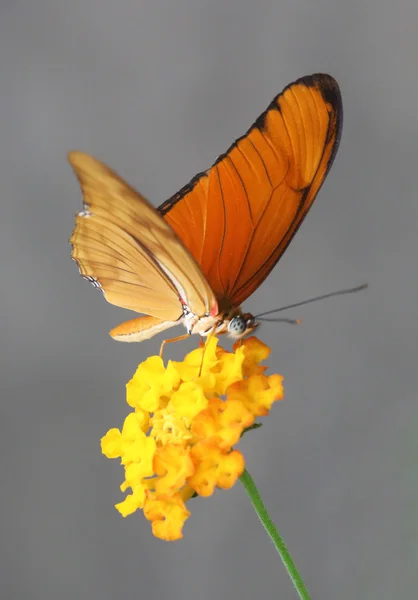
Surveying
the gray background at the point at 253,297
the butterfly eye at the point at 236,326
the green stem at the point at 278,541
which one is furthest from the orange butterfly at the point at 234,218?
the gray background at the point at 253,297

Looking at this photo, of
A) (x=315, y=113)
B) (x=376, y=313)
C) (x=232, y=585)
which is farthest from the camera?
(x=376, y=313)

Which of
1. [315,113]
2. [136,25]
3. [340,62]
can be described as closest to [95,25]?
[136,25]

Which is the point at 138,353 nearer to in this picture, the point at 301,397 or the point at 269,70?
the point at 301,397

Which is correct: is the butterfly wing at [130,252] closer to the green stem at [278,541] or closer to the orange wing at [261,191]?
the orange wing at [261,191]

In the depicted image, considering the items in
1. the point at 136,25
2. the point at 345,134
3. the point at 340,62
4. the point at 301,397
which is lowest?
the point at 301,397

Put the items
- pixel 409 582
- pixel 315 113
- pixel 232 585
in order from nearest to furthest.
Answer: pixel 315 113
pixel 409 582
pixel 232 585

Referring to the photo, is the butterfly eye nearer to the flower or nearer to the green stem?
the flower

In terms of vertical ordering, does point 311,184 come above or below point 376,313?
above
